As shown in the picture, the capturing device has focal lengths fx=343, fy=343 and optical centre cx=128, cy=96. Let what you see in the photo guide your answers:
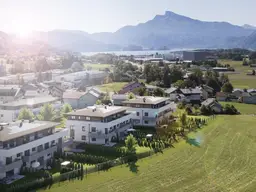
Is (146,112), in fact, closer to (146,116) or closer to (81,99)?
(146,116)

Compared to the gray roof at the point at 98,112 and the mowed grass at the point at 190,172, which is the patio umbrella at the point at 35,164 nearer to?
the mowed grass at the point at 190,172

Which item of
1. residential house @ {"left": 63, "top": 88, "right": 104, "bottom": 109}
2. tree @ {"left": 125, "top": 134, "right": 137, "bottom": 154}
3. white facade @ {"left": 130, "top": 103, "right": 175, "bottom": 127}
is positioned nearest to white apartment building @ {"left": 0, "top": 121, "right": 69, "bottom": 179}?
A: tree @ {"left": 125, "top": 134, "right": 137, "bottom": 154}

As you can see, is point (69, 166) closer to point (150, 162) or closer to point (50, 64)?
point (150, 162)

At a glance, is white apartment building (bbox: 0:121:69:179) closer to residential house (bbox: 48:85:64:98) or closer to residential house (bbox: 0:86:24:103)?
residential house (bbox: 0:86:24:103)

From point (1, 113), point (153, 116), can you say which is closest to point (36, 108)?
point (1, 113)

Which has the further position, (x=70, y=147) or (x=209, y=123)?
(x=209, y=123)

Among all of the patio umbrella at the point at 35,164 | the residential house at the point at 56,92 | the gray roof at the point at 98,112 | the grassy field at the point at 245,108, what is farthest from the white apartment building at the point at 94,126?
the residential house at the point at 56,92
